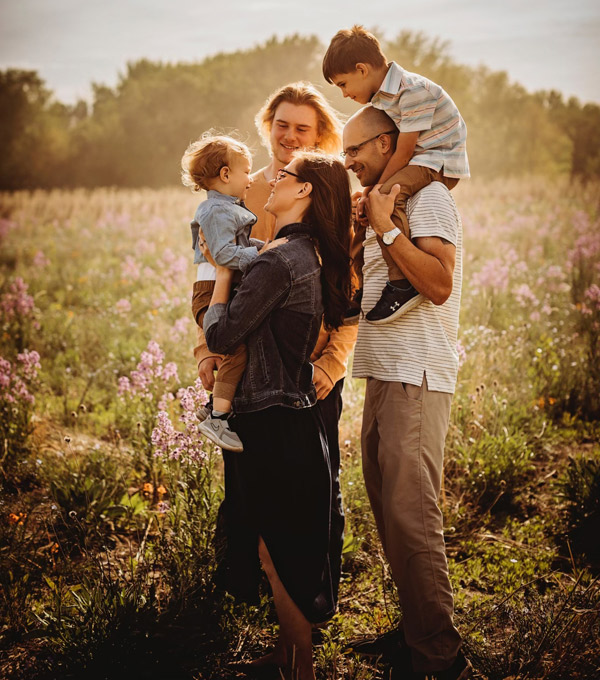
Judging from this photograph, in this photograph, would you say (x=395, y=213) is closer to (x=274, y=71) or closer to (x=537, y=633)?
(x=537, y=633)

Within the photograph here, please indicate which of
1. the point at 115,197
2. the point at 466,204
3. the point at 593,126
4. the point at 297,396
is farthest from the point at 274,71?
the point at 297,396

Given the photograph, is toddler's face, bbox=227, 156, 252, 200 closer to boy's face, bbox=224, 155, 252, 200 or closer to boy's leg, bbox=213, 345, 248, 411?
boy's face, bbox=224, 155, 252, 200

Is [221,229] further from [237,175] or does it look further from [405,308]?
[405,308]

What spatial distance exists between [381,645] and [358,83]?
2807 mm

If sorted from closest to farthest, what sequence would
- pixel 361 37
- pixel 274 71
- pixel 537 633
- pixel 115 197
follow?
pixel 537 633
pixel 361 37
pixel 115 197
pixel 274 71

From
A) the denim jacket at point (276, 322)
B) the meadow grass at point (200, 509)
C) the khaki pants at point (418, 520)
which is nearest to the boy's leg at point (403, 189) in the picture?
the denim jacket at point (276, 322)

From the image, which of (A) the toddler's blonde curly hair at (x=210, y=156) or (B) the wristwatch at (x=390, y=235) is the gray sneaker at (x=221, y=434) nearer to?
(B) the wristwatch at (x=390, y=235)

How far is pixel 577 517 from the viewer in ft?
13.0

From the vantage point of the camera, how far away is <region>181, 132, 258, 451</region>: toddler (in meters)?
2.61

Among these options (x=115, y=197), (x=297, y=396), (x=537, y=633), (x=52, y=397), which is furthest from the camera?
(x=115, y=197)

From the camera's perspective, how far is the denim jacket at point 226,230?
2729 mm

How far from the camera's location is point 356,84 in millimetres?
3156

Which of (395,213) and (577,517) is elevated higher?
(395,213)

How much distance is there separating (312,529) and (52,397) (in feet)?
12.4
